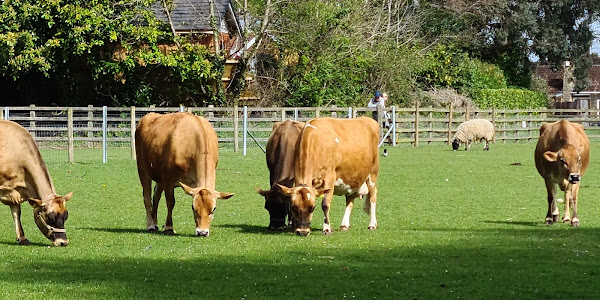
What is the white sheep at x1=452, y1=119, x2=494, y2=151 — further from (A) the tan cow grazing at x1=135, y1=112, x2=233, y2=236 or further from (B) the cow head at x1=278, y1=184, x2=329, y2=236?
(B) the cow head at x1=278, y1=184, x2=329, y2=236

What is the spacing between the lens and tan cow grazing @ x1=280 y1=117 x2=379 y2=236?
1142 cm

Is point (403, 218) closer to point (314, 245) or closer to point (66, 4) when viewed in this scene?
point (314, 245)

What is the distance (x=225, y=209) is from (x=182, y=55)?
Answer: 20.0m

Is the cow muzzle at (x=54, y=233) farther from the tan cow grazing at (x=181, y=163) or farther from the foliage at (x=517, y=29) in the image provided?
the foliage at (x=517, y=29)

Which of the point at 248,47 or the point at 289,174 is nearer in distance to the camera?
the point at 289,174

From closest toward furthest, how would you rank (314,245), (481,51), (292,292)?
(292,292) → (314,245) → (481,51)

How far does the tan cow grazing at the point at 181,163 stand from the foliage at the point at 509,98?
118ft

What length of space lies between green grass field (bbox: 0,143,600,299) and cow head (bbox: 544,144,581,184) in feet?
2.35

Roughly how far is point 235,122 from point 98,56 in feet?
25.2

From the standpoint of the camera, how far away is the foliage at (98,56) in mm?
32719

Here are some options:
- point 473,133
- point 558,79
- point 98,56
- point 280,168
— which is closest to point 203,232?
point 280,168

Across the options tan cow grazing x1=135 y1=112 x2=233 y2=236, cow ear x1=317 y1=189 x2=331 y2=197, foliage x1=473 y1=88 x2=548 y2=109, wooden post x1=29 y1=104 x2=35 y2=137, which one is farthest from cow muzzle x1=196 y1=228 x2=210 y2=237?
foliage x1=473 y1=88 x2=548 y2=109

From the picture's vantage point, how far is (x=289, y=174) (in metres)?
12.3

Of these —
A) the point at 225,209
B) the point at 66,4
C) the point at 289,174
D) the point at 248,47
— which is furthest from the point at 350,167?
the point at 248,47
